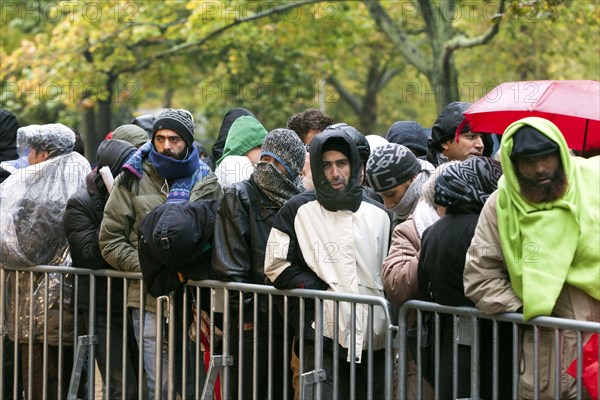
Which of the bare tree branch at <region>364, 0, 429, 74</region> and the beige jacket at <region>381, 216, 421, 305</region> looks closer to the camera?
the beige jacket at <region>381, 216, 421, 305</region>

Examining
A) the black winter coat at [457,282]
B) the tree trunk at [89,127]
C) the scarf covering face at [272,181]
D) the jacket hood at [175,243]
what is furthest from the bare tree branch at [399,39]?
the black winter coat at [457,282]

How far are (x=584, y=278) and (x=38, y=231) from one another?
12.8ft

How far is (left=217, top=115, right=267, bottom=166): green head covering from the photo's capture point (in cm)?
767

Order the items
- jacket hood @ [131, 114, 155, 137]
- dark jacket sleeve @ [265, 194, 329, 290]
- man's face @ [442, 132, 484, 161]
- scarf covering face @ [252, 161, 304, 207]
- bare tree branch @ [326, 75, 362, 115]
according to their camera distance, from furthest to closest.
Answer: bare tree branch @ [326, 75, 362, 115]
jacket hood @ [131, 114, 155, 137]
man's face @ [442, 132, 484, 161]
scarf covering face @ [252, 161, 304, 207]
dark jacket sleeve @ [265, 194, 329, 290]

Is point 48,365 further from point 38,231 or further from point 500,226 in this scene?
point 500,226

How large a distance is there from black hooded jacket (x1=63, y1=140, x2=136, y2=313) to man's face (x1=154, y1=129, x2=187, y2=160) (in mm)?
548

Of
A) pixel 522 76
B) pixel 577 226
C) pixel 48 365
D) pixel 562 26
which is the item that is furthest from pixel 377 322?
pixel 522 76

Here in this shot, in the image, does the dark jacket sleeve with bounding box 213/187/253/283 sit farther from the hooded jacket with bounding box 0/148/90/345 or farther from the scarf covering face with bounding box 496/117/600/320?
the scarf covering face with bounding box 496/117/600/320

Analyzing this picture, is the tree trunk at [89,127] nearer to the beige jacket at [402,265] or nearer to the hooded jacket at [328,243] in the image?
the hooded jacket at [328,243]

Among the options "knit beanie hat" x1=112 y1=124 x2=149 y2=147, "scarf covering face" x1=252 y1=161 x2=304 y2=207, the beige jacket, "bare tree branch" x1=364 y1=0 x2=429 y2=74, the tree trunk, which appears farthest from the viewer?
the tree trunk

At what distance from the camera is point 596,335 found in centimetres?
450

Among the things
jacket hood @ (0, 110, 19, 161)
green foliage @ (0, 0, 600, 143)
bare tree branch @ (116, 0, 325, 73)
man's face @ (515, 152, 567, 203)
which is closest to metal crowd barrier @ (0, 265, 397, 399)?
man's face @ (515, 152, 567, 203)

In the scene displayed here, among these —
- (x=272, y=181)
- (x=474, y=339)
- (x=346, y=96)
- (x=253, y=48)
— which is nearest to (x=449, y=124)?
(x=272, y=181)

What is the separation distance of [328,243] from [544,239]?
1365 millimetres
